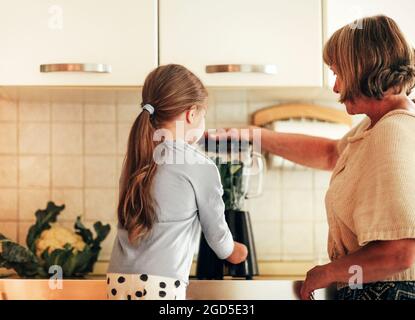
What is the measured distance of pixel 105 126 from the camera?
5.00 feet

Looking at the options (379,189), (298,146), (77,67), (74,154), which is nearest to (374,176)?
(379,189)

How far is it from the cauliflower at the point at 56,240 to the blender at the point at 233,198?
27 centimetres

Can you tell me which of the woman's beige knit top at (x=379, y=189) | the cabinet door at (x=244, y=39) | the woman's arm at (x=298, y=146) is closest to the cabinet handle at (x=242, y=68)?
the cabinet door at (x=244, y=39)

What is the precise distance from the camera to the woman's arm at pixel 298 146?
131 centimetres

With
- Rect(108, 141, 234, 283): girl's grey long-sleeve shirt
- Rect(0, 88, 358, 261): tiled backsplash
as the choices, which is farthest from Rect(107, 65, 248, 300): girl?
Rect(0, 88, 358, 261): tiled backsplash

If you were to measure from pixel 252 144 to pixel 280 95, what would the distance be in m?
0.16

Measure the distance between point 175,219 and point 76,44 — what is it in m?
0.45

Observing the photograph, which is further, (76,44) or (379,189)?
(76,44)

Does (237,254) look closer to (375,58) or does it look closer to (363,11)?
(375,58)

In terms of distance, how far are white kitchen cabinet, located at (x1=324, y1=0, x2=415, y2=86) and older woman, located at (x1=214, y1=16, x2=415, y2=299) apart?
31 centimetres

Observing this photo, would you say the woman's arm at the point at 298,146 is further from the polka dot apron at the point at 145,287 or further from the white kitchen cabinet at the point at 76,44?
the polka dot apron at the point at 145,287

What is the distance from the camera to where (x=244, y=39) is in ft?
4.28

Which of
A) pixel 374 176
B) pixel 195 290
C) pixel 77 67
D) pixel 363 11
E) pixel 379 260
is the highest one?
pixel 363 11
